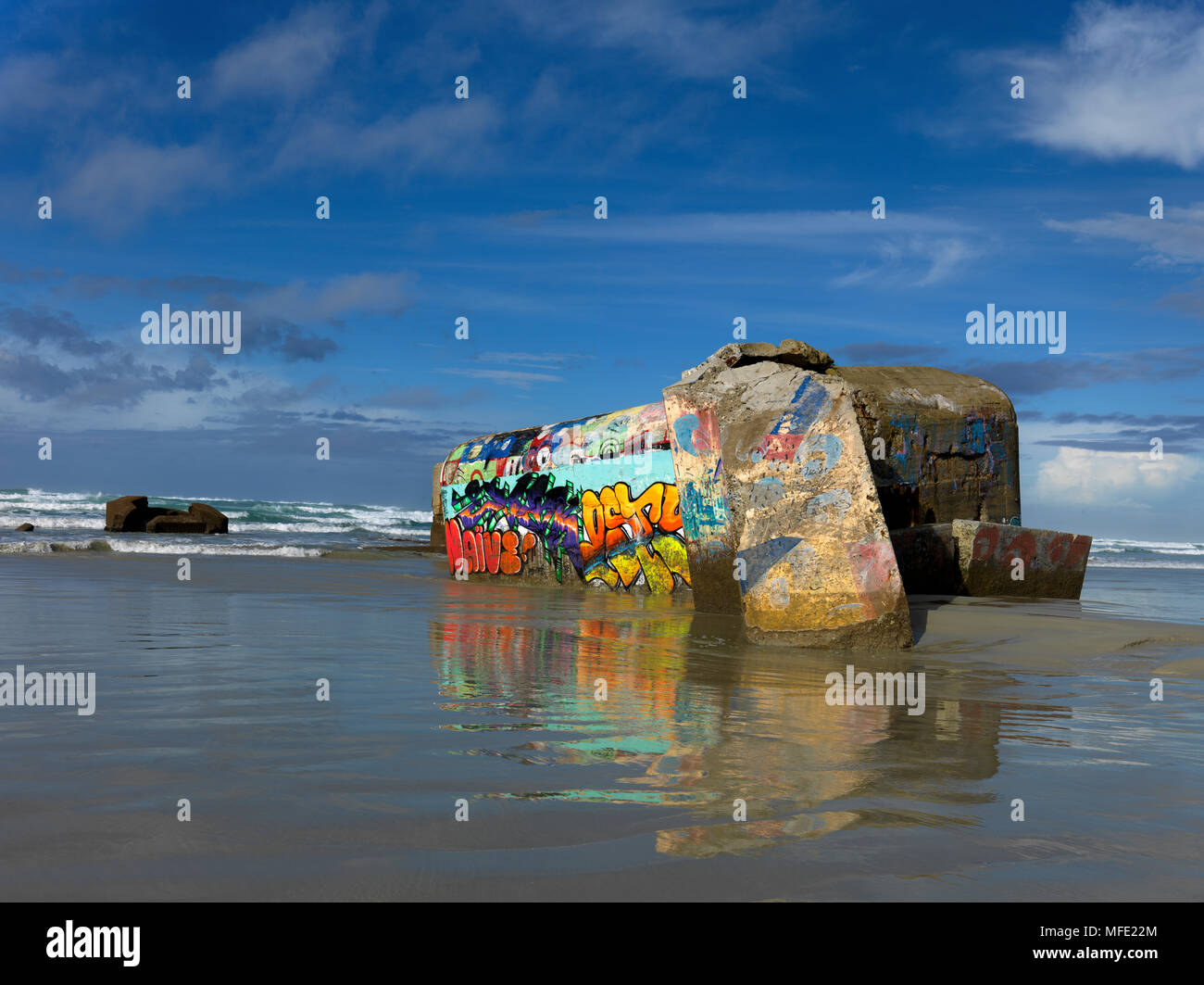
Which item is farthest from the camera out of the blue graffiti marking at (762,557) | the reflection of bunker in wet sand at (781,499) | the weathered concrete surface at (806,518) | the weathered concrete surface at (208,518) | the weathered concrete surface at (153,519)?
the weathered concrete surface at (208,518)

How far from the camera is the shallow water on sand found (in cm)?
204

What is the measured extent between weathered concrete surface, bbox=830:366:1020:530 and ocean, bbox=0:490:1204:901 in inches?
220

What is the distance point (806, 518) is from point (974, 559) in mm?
5108

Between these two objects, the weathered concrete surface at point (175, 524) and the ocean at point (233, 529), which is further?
the weathered concrete surface at point (175, 524)

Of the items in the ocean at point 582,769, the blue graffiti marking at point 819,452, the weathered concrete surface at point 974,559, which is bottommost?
the ocean at point 582,769

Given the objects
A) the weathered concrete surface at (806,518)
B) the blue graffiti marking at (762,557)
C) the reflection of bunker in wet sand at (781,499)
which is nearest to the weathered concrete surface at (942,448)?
the reflection of bunker in wet sand at (781,499)

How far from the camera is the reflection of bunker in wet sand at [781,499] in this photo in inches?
255

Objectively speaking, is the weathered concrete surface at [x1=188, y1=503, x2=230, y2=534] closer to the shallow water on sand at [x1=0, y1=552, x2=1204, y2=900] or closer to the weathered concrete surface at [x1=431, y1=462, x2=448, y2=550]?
the weathered concrete surface at [x1=431, y1=462, x2=448, y2=550]

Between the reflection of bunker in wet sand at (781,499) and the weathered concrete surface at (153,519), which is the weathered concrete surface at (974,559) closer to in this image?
the reflection of bunker in wet sand at (781,499)

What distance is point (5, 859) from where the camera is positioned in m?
2.02

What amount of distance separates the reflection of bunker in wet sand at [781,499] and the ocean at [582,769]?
0.57 m

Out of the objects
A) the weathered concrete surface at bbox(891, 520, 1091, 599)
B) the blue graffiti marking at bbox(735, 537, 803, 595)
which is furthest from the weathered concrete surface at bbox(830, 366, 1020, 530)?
the blue graffiti marking at bbox(735, 537, 803, 595)

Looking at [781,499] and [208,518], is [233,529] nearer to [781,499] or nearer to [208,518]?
[208,518]

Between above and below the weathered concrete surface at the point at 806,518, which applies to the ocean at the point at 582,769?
below
